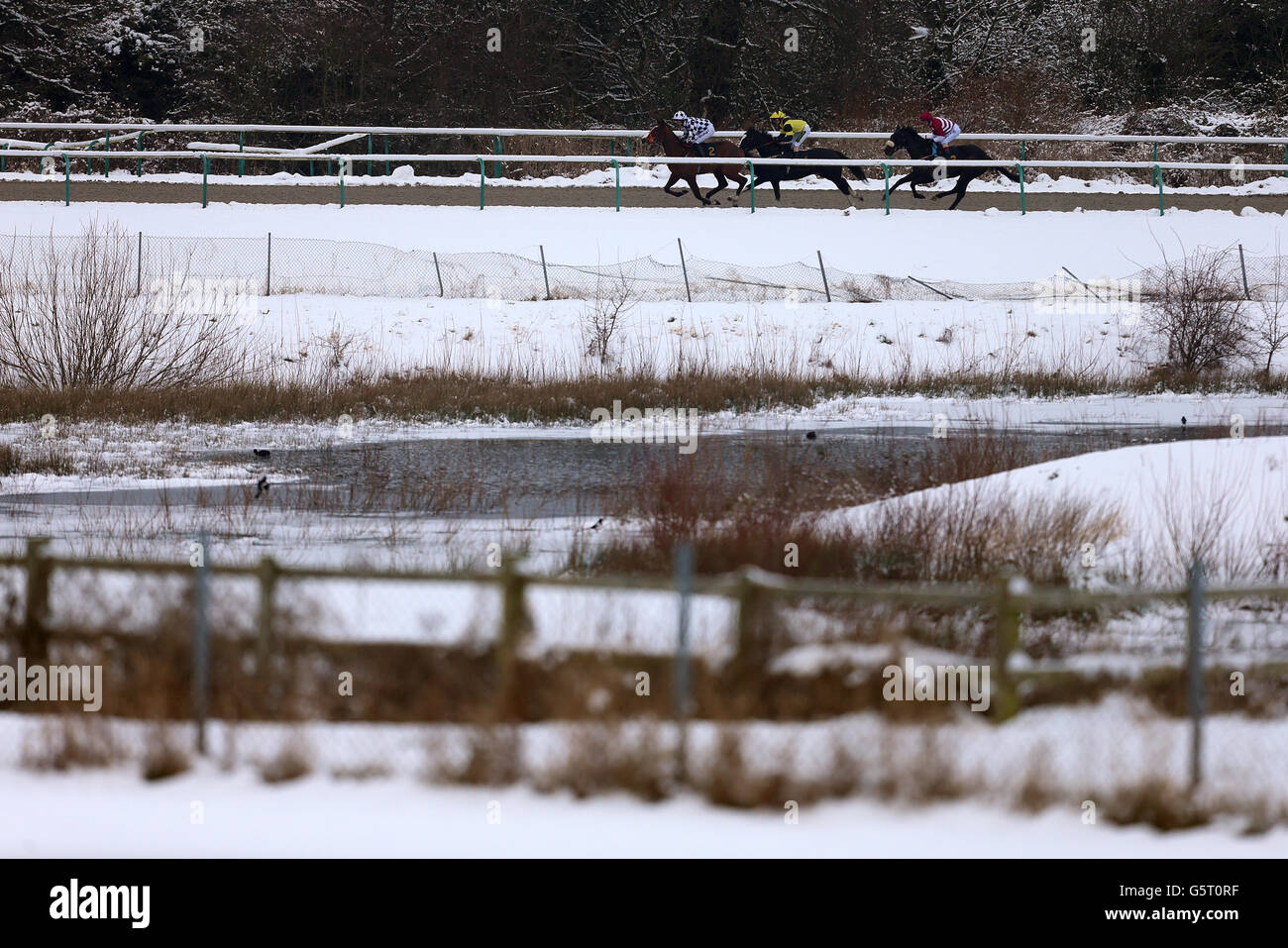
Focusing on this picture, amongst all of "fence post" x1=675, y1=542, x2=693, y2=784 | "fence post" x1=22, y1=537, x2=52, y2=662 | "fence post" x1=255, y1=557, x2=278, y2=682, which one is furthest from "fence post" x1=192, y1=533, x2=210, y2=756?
"fence post" x1=675, y1=542, x2=693, y2=784

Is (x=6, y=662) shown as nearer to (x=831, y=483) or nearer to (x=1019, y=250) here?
(x=831, y=483)

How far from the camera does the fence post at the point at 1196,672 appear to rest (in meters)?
7.71

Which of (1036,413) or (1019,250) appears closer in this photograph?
(1036,413)

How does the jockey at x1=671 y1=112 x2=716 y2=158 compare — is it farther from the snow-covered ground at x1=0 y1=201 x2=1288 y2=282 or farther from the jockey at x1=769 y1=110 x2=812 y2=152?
the snow-covered ground at x1=0 y1=201 x2=1288 y2=282

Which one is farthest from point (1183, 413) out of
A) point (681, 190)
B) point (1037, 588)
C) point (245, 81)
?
point (245, 81)

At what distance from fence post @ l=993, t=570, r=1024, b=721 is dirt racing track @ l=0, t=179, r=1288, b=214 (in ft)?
77.1

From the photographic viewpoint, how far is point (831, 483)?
1561cm

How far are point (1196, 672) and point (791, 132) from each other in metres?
24.3

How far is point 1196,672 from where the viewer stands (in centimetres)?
777

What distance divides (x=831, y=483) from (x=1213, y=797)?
7984 mm

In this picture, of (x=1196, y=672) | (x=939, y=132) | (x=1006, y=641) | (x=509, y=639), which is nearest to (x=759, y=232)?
(x=939, y=132)

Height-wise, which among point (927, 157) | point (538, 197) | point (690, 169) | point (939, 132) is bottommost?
point (538, 197)

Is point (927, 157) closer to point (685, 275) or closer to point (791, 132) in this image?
point (791, 132)

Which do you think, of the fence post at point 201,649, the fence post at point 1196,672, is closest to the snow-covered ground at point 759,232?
the fence post at point 201,649
